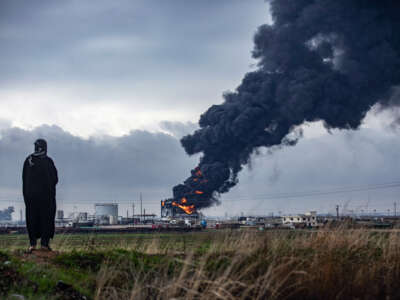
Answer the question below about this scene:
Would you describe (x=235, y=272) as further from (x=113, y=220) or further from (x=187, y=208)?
(x=113, y=220)

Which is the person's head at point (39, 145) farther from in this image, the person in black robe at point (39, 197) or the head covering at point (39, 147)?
the person in black robe at point (39, 197)

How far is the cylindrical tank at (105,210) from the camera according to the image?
5471 inches

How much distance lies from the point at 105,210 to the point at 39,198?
124205 millimetres

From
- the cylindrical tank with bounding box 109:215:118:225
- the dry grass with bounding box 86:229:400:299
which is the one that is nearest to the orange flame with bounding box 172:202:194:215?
the cylindrical tank with bounding box 109:215:118:225

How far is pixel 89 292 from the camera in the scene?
11625mm

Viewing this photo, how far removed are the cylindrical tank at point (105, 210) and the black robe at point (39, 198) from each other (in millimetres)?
122708

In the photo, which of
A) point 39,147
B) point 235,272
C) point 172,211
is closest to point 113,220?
point 172,211

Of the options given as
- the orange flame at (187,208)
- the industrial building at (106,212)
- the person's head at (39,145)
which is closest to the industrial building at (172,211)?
the orange flame at (187,208)

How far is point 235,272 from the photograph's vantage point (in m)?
11.8

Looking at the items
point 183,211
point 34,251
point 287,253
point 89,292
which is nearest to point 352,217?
point 287,253

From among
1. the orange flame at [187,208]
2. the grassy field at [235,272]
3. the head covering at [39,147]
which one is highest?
the head covering at [39,147]

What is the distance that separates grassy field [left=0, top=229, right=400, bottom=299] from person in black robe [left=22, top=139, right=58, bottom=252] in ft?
6.17

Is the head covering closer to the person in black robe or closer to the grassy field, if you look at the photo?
the person in black robe

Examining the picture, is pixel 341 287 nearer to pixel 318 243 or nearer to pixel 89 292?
pixel 318 243
